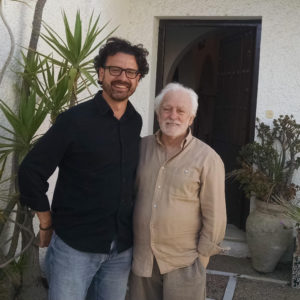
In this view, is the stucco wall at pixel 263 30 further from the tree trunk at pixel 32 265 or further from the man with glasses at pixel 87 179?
the man with glasses at pixel 87 179

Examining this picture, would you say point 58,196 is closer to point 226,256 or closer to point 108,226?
point 108,226

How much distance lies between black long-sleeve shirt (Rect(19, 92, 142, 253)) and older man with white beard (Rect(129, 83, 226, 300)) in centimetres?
17

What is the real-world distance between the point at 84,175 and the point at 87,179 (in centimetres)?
2

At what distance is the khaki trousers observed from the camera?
241cm

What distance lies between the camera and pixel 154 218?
7.68 feet

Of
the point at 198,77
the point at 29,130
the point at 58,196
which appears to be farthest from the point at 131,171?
the point at 198,77

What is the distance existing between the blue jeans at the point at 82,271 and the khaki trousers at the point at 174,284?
152 mm

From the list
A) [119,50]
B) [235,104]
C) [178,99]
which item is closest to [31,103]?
[119,50]

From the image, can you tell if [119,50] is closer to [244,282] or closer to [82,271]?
[82,271]

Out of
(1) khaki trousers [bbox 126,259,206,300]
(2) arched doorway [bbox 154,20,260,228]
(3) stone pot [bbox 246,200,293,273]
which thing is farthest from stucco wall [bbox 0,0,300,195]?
(1) khaki trousers [bbox 126,259,206,300]

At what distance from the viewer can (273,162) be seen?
4.60 meters

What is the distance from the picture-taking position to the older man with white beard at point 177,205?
2330 mm

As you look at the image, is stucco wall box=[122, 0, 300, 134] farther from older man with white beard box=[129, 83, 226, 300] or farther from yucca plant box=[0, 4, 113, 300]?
older man with white beard box=[129, 83, 226, 300]

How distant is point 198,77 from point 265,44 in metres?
3.52
